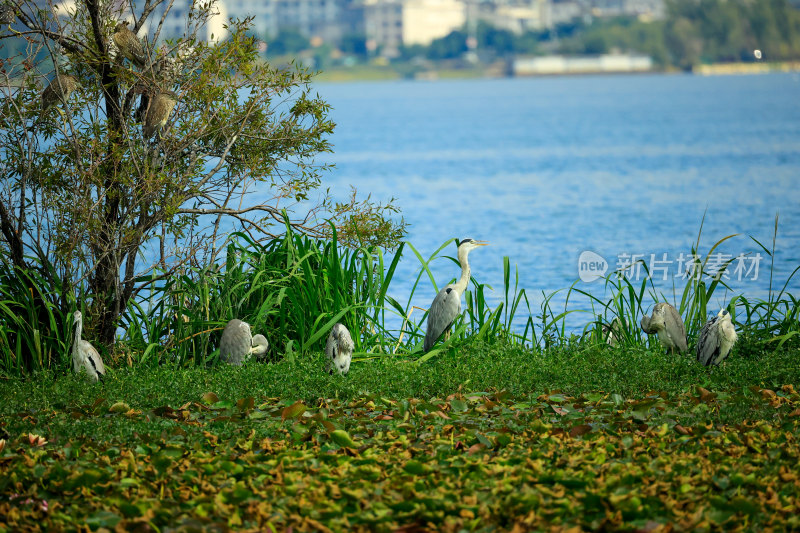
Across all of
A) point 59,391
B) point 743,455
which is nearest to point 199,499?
point 59,391

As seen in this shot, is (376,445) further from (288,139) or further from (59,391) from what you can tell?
(288,139)

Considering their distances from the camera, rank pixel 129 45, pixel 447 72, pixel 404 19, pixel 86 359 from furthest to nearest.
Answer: pixel 404 19 < pixel 447 72 < pixel 129 45 < pixel 86 359

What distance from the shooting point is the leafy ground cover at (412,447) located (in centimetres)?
373

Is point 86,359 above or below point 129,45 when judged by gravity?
below

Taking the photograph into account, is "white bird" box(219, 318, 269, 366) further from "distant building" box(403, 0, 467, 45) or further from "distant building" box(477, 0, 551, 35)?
"distant building" box(403, 0, 467, 45)

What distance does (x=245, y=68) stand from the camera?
6488 mm

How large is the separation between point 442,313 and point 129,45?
2740 millimetres

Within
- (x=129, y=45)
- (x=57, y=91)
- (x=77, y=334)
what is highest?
(x=129, y=45)

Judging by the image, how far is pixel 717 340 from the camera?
6.03 metres

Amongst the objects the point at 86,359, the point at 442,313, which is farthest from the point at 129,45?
the point at 442,313

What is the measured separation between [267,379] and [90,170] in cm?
179

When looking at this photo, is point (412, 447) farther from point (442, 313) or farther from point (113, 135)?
point (113, 135)

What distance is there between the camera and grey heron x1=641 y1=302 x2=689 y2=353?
6483 millimetres

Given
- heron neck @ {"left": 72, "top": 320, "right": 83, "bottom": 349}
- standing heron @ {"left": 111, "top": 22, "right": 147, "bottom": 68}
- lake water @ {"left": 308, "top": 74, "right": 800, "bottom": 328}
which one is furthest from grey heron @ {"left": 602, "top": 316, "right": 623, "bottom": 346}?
standing heron @ {"left": 111, "top": 22, "right": 147, "bottom": 68}
